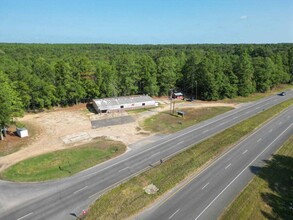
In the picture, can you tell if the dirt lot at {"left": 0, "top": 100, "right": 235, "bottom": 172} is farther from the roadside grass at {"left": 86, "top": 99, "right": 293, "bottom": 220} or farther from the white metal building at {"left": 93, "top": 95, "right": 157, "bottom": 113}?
the roadside grass at {"left": 86, "top": 99, "right": 293, "bottom": 220}

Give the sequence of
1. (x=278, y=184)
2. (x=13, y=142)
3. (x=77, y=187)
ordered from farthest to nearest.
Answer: (x=13, y=142), (x=278, y=184), (x=77, y=187)

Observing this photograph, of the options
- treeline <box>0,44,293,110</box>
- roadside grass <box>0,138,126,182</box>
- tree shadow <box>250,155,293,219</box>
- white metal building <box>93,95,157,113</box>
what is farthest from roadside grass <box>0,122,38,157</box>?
tree shadow <box>250,155,293,219</box>

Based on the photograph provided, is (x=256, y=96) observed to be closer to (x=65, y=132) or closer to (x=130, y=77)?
(x=130, y=77)

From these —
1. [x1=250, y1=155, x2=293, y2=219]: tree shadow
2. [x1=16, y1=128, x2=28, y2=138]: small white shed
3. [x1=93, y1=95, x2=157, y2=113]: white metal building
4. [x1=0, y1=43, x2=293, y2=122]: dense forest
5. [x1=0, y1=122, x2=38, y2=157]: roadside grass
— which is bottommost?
[x1=0, y1=122, x2=38, y2=157]: roadside grass

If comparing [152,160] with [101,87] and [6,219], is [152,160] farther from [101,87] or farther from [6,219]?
[101,87]

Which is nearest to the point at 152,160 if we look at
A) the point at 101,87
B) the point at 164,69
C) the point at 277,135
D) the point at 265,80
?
the point at 277,135

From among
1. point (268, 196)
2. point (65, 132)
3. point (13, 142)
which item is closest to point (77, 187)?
point (65, 132)

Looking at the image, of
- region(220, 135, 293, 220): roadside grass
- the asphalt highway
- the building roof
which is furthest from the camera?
the building roof
